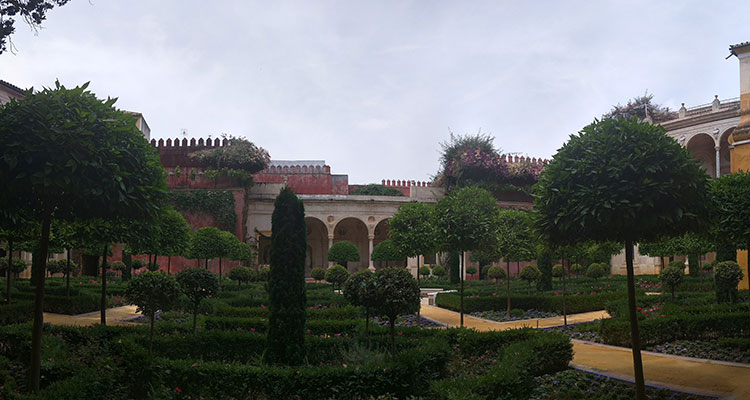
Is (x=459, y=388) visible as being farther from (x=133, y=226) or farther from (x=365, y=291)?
(x=133, y=226)

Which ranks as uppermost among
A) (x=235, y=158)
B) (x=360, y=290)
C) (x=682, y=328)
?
(x=235, y=158)

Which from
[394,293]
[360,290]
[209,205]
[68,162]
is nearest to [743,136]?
[394,293]

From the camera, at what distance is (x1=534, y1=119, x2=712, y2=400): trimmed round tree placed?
5.47 m

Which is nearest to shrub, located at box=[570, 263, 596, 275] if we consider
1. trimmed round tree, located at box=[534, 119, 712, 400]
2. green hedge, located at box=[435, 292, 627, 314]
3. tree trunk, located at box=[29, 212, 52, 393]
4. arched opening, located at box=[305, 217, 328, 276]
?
green hedge, located at box=[435, 292, 627, 314]

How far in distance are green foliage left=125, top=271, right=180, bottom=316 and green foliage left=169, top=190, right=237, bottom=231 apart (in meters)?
18.6

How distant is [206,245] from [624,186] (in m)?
15.0

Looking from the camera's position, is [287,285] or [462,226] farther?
[462,226]

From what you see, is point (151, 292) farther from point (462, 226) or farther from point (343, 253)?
point (343, 253)

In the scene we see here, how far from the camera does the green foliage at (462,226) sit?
Answer: 12.0 m

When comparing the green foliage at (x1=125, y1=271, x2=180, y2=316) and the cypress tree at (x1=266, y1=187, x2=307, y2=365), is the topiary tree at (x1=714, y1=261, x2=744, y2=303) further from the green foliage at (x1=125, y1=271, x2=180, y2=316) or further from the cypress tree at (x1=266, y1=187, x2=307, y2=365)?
the green foliage at (x1=125, y1=271, x2=180, y2=316)

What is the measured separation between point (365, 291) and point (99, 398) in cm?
368

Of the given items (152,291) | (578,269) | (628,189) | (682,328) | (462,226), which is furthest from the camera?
(578,269)

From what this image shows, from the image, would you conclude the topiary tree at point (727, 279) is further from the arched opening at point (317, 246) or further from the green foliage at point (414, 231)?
the arched opening at point (317, 246)

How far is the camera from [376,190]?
34.4 metres
